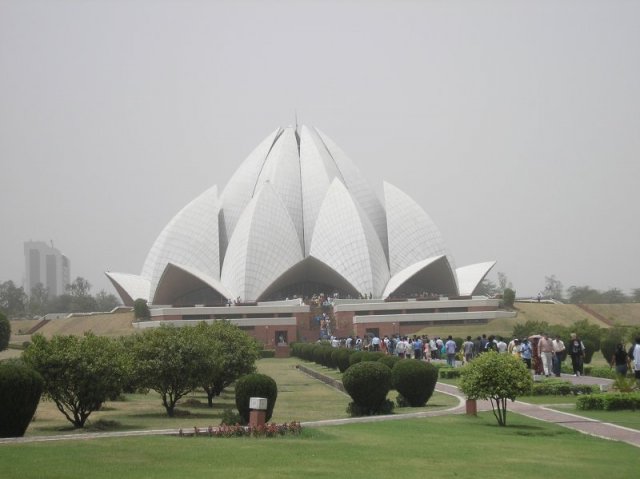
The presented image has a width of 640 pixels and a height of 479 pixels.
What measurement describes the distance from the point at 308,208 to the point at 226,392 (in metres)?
28.9

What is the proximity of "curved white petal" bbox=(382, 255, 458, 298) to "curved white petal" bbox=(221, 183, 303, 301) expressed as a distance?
5370mm

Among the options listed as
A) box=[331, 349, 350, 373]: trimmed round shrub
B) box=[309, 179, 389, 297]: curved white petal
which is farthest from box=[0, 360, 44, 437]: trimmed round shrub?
box=[309, 179, 389, 297]: curved white petal

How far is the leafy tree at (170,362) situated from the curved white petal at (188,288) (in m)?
29.8

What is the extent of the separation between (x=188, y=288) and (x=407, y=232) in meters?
12.2

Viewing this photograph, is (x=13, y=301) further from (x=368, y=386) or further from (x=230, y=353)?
(x=368, y=386)

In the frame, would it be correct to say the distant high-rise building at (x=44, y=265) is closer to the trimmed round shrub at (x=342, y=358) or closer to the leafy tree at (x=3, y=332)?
the leafy tree at (x=3, y=332)

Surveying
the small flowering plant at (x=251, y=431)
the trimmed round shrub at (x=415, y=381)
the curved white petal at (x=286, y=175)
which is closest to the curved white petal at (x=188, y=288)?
the curved white petal at (x=286, y=175)

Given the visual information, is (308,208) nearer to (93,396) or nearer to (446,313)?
(446,313)

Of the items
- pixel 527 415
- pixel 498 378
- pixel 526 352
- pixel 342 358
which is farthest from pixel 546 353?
pixel 498 378

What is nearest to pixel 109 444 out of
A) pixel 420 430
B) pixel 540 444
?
pixel 420 430

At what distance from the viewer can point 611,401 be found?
1264cm

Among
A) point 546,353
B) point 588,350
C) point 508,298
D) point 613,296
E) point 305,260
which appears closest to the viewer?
point 546,353

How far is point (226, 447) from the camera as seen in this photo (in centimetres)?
848

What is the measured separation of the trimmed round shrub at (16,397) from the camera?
10.0m
